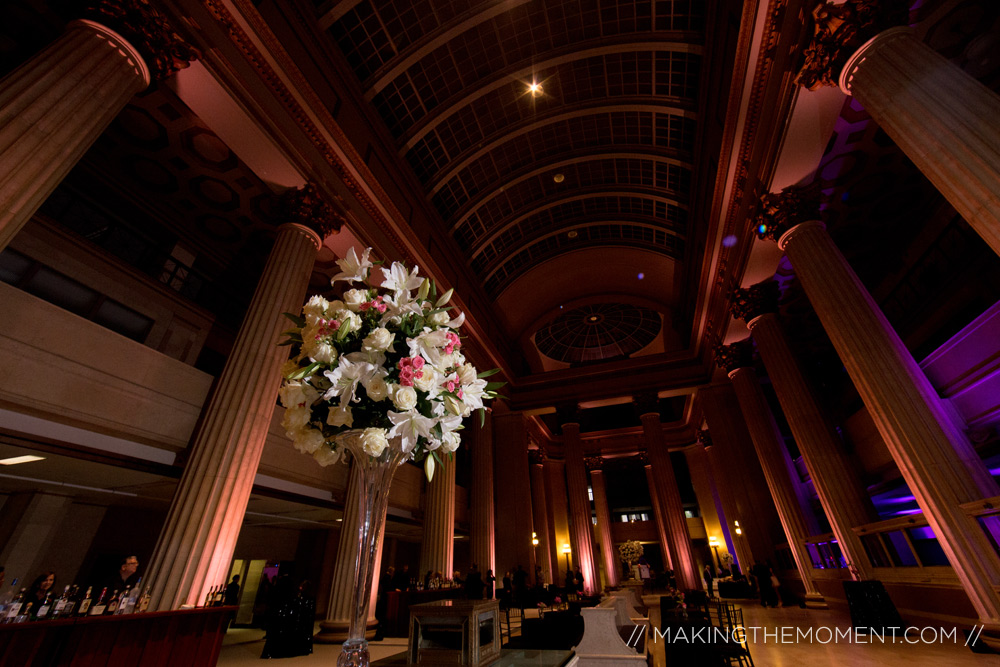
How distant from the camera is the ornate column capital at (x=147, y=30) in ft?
12.5

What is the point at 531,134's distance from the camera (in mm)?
10336

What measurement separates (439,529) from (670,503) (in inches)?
289

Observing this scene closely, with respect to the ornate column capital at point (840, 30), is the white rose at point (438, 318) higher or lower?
lower

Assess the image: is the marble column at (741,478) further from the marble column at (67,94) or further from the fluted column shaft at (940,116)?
the marble column at (67,94)

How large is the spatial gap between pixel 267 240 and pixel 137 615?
6.64 metres

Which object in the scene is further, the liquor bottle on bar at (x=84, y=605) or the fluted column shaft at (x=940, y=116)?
the fluted column shaft at (x=940, y=116)

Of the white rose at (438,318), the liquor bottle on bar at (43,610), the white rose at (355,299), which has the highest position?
the white rose at (355,299)

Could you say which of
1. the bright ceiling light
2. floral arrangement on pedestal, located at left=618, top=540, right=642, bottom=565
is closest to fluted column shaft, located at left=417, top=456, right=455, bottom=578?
the bright ceiling light

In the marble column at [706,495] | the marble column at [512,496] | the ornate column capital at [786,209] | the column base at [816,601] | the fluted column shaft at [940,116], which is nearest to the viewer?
the fluted column shaft at [940,116]

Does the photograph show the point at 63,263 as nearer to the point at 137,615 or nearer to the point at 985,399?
the point at 137,615

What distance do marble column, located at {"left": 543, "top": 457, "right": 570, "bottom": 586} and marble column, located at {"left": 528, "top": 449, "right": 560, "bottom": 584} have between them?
0.25m

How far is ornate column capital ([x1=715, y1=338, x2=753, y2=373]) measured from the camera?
1046 centimetres

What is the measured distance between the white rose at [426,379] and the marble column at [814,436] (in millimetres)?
7855
